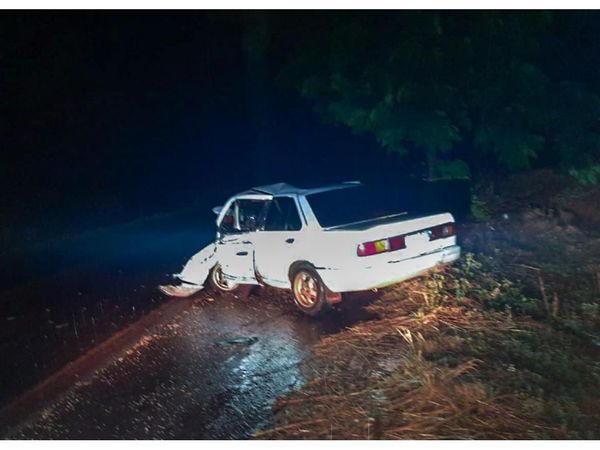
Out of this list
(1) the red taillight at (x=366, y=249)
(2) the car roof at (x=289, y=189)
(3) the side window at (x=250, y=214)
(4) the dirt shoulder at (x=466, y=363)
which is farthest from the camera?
(3) the side window at (x=250, y=214)

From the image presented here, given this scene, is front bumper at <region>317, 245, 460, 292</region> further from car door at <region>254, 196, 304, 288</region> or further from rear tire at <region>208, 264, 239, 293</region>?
rear tire at <region>208, 264, 239, 293</region>

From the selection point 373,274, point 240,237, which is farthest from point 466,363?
point 240,237

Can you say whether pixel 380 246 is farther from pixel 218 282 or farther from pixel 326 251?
pixel 218 282

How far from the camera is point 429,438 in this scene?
12.3ft

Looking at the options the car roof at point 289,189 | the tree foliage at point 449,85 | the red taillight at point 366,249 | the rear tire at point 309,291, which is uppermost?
the tree foliage at point 449,85

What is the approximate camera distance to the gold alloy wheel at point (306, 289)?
594cm

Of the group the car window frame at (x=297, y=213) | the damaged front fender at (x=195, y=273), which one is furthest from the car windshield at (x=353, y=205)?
the damaged front fender at (x=195, y=273)

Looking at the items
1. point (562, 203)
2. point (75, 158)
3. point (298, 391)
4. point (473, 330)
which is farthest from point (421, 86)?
point (75, 158)

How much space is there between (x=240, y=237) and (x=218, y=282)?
0.61 m

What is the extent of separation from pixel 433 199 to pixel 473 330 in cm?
396

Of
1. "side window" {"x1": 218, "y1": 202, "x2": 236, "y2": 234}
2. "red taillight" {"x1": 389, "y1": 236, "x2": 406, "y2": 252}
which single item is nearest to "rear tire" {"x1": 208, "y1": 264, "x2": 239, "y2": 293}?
"side window" {"x1": 218, "y1": 202, "x2": 236, "y2": 234}

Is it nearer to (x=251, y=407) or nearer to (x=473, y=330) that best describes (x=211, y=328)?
(x=251, y=407)

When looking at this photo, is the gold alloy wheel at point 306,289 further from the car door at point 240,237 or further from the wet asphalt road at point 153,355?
the car door at point 240,237

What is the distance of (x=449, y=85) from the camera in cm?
796
